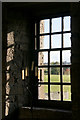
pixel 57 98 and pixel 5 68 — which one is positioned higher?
pixel 5 68

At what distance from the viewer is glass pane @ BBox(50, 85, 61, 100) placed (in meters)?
4.02

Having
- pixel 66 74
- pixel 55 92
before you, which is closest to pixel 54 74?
pixel 66 74

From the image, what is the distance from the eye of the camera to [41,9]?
13.8 feet

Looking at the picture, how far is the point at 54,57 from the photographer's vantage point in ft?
13.5

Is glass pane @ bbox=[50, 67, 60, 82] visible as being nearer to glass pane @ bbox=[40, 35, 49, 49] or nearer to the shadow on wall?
glass pane @ bbox=[40, 35, 49, 49]

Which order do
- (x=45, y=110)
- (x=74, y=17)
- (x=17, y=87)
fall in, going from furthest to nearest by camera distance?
1. (x=17, y=87)
2. (x=45, y=110)
3. (x=74, y=17)

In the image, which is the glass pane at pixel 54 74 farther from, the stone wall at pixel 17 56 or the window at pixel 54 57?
the stone wall at pixel 17 56

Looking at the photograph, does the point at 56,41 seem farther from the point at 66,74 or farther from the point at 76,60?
the point at 76,60

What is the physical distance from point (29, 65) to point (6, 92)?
0.74 metres

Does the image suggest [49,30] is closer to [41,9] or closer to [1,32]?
[41,9]

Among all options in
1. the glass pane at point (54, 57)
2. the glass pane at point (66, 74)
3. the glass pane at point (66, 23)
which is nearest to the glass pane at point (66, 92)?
the glass pane at point (66, 74)

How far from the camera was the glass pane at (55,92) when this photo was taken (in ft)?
13.2

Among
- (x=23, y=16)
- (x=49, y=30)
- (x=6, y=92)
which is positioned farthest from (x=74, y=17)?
(x=6, y=92)

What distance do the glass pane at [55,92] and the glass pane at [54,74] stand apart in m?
0.13
